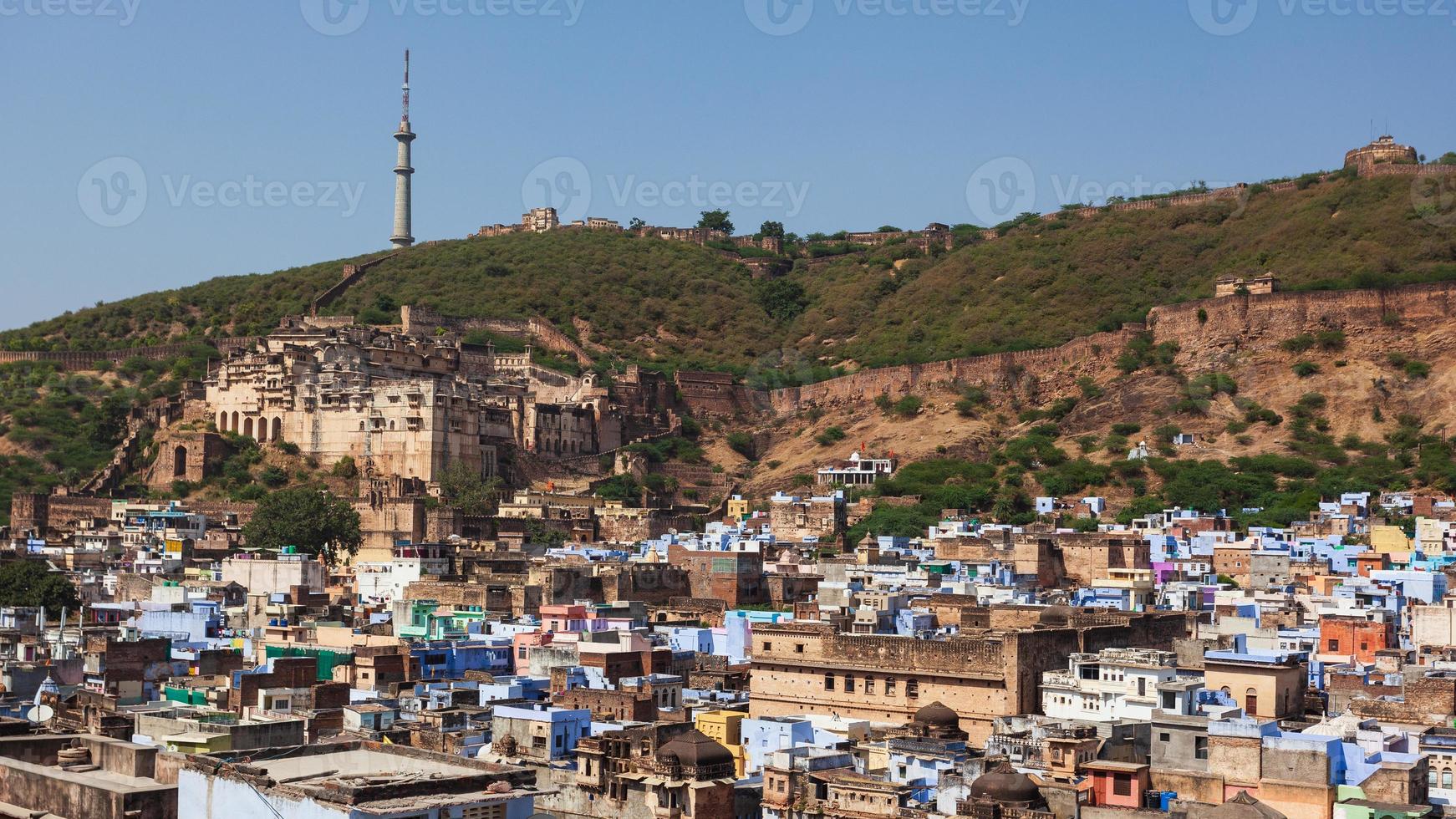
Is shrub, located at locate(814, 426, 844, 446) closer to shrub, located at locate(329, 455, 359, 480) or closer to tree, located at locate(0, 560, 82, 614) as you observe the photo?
shrub, located at locate(329, 455, 359, 480)

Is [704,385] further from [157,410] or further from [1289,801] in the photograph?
[1289,801]

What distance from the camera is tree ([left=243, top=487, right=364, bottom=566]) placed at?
5247 centimetres

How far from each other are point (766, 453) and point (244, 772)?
2425 inches

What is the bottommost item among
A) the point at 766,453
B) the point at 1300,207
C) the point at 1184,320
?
the point at 766,453

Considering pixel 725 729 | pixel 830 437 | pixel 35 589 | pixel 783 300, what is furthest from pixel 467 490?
pixel 783 300

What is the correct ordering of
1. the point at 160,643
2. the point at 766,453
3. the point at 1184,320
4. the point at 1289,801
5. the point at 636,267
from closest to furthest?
the point at 1289,801, the point at 160,643, the point at 1184,320, the point at 766,453, the point at 636,267

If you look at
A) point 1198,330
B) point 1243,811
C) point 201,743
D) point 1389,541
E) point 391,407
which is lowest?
point 1243,811

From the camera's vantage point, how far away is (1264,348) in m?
69.6

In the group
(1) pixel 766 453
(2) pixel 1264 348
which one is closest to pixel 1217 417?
(2) pixel 1264 348

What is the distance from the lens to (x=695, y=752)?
22.5m

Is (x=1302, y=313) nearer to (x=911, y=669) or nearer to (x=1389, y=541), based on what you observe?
(x=1389, y=541)

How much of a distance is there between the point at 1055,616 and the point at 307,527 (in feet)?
92.2

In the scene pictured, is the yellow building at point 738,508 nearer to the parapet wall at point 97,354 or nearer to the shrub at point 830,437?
the shrub at point 830,437

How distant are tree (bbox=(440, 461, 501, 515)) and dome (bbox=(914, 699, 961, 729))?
3374cm
